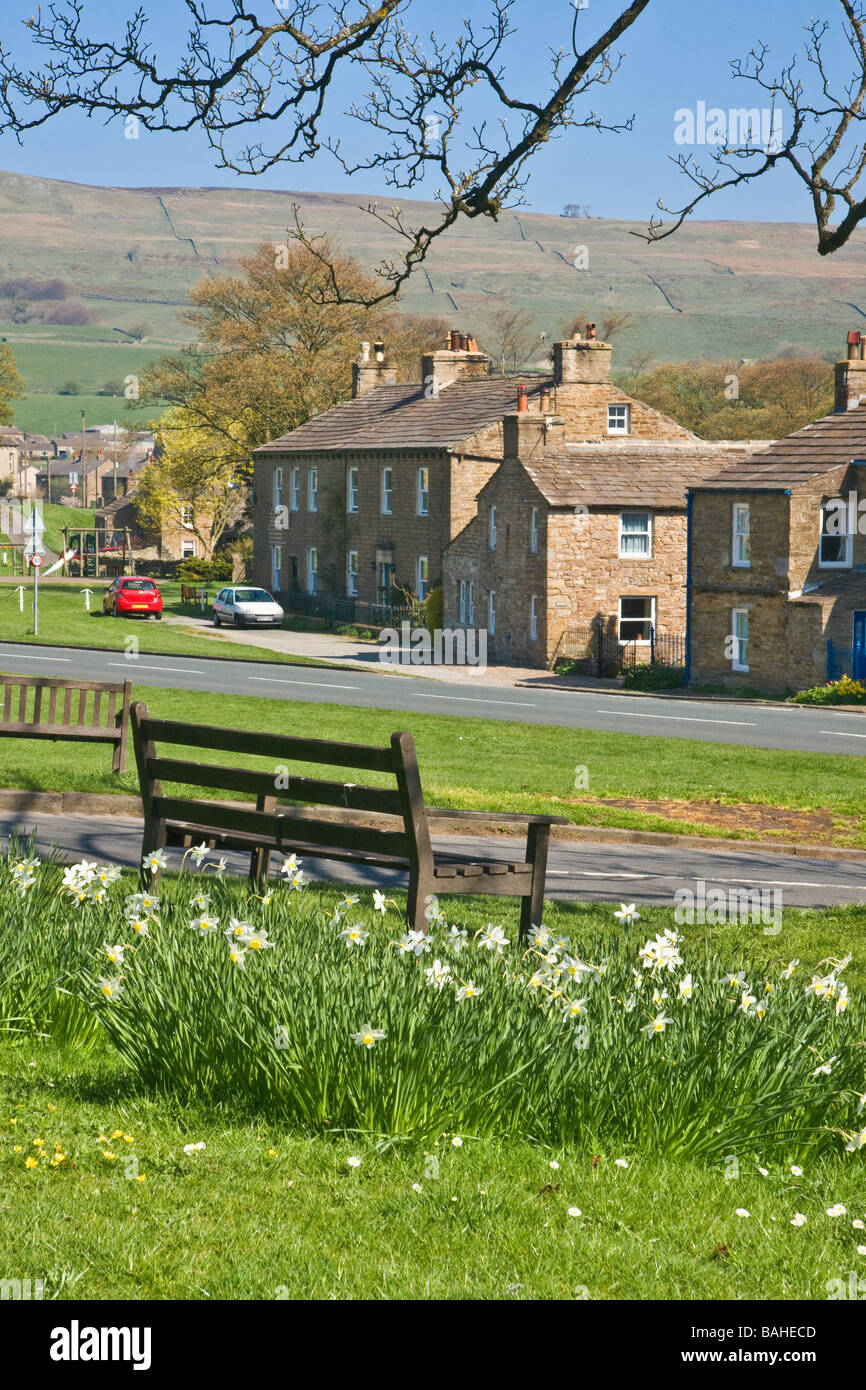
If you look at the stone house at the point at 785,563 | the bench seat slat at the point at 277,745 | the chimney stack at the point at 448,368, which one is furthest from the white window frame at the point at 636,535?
the bench seat slat at the point at 277,745

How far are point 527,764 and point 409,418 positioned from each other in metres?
41.3

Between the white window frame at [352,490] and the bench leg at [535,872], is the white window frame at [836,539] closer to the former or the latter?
the white window frame at [352,490]

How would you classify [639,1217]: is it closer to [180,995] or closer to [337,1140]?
[337,1140]

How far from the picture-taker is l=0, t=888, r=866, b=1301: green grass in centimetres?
400

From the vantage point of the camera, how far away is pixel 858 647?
3653 centimetres

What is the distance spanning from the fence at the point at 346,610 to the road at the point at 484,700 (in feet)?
54.9

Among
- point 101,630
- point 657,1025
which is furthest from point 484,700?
point 657,1025

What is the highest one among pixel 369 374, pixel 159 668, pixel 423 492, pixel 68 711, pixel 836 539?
pixel 369 374

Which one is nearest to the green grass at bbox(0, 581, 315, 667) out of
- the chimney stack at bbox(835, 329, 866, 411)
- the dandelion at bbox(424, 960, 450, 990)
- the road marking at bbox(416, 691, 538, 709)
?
the road marking at bbox(416, 691, 538, 709)

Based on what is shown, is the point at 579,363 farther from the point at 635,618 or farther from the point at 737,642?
the point at 737,642

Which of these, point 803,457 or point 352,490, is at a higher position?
point 352,490

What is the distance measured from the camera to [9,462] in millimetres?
143625

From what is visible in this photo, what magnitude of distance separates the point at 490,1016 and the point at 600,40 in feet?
24.1
